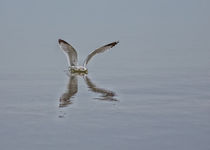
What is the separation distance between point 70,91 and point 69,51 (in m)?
3.09

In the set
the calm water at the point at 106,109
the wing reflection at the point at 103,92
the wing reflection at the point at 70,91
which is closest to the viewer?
the calm water at the point at 106,109

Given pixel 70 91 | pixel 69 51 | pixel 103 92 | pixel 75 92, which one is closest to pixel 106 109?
pixel 103 92

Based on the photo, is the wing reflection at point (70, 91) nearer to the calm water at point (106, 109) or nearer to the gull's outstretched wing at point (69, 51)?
the calm water at point (106, 109)

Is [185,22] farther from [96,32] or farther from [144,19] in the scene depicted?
[96,32]

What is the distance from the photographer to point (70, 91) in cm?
1173

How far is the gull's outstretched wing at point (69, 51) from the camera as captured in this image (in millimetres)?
14281

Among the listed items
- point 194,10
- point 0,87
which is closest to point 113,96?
point 0,87

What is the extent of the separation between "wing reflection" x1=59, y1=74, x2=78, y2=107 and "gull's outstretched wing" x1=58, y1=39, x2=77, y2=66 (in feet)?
2.17

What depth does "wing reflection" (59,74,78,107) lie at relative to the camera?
1045 centimetres

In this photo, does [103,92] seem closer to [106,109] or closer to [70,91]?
[70,91]

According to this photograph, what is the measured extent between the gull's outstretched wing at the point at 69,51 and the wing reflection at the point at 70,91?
2.17 feet

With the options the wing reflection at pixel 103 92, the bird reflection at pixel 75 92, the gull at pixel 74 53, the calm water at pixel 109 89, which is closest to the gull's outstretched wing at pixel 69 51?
the gull at pixel 74 53

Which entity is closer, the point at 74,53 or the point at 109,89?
the point at 109,89

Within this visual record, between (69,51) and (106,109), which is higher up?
(69,51)
